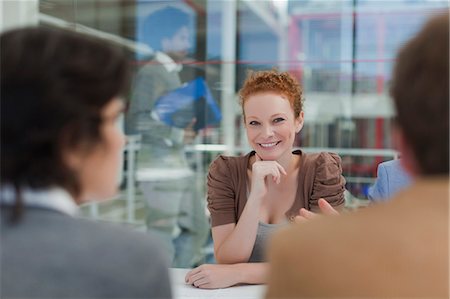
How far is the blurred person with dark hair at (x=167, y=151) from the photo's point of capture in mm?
4039

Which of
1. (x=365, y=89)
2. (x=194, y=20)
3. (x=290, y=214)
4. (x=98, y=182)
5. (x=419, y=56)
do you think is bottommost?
(x=290, y=214)

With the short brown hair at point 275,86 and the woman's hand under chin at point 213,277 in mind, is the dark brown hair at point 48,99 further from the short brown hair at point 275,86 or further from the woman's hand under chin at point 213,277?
the short brown hair at point 275,86

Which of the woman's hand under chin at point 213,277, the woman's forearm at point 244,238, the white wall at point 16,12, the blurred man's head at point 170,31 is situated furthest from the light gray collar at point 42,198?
the blurred man's head at point 170,31

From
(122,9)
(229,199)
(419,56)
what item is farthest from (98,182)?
(122,9)

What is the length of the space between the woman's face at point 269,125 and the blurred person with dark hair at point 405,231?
1151mm

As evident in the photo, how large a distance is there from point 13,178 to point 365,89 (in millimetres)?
3469

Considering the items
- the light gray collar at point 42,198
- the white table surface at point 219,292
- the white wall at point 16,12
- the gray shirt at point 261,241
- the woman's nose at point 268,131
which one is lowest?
the white table surface at point 219,292

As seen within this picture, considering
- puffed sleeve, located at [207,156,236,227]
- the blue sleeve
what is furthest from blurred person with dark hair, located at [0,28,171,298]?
the blue sleeve

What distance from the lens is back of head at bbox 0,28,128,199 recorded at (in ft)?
2.71

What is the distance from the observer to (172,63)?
4.02m

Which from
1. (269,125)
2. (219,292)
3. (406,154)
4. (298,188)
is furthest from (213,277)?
(406,154)

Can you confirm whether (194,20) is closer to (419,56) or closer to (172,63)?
(172,63)

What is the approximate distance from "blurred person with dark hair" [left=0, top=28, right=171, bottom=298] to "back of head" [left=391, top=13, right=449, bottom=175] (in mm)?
427

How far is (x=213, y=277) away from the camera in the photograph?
1594mm
